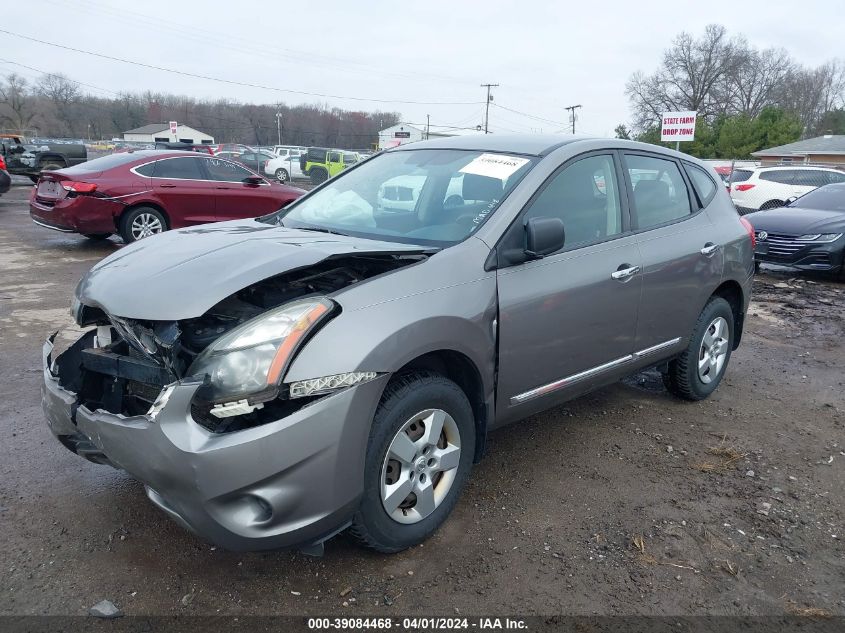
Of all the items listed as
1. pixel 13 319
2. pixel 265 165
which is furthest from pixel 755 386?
pixel 265 165

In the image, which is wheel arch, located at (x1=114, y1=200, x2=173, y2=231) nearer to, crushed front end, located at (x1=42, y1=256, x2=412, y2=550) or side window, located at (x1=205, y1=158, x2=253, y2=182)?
side window, located at (x1=205, y1=158, x2=253, y2=182)

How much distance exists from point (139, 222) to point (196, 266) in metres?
8.14

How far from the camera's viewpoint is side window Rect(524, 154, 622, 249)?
340 centimetres

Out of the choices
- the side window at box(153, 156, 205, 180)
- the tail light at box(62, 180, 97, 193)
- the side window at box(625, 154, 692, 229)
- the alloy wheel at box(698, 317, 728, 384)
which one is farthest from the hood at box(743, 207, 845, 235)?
the tail light at box(62, 180, 97, 193)

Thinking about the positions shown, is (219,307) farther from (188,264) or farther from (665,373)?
(665,373)

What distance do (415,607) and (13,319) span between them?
5.43 meters

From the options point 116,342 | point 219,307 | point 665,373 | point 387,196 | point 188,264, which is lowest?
point 665,373

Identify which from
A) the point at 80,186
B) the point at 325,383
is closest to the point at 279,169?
the point at 80,186

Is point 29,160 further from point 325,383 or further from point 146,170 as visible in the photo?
point 325,383

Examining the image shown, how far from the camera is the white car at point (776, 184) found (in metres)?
15.5

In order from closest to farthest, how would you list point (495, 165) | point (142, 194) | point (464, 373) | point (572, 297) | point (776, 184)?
point (464, 373), point (572, 297), point (495, 165), point (142, 194), point (776, 184)

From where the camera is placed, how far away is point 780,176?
16047mm

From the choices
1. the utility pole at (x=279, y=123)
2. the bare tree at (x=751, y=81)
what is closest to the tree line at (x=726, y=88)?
the bare tree at (x=751, y=81)

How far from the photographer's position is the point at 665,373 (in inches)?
185
